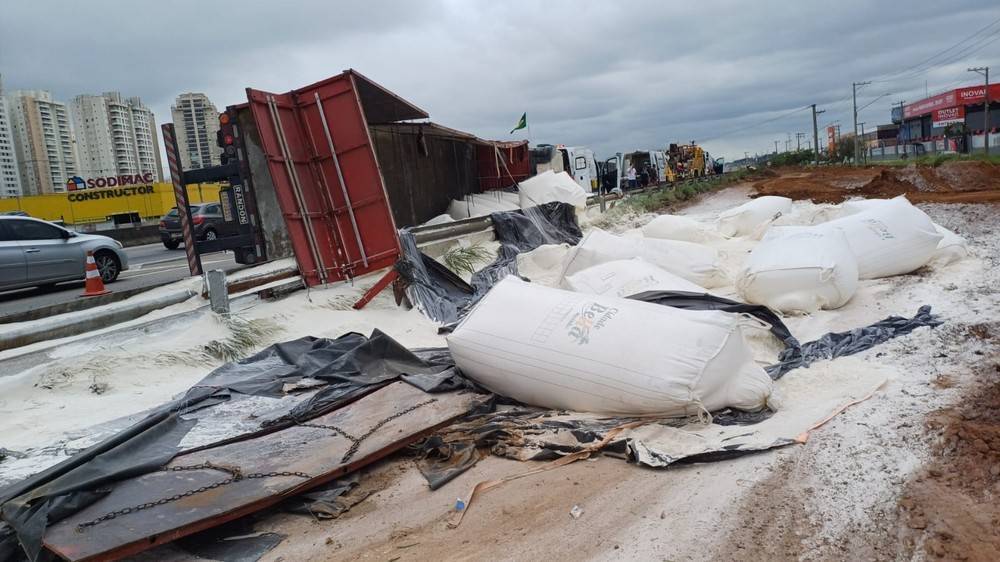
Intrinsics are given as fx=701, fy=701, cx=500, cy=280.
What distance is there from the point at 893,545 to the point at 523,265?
20.7ft

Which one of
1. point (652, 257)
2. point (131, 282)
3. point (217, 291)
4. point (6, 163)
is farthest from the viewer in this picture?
point (6, 163)

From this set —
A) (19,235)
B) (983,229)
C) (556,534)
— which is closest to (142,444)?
(556,534)

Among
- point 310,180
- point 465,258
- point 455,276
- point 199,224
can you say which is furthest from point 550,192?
point 199,224

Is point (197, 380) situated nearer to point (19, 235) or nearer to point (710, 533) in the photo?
point (710, 533)

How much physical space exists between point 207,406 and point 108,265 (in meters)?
8.75

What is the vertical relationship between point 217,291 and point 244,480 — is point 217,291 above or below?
above

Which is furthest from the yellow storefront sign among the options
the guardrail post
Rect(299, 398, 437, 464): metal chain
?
Rect(299, 398, 437, 464): metal chain

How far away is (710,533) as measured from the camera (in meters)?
2.50

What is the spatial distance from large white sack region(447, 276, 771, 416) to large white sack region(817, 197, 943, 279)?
12.5ft

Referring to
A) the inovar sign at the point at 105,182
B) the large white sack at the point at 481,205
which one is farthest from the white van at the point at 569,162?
the inovar sign at the point at 105,182

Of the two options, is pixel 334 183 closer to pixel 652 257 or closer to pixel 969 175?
pixel 652 257

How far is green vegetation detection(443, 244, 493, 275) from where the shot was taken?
799 centimetres

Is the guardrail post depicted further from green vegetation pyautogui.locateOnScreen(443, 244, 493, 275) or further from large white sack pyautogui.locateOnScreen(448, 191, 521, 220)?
large white sack pyautogui.locateOnScreen(448, 191, 521, 220)

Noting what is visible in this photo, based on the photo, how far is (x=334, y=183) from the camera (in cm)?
723
